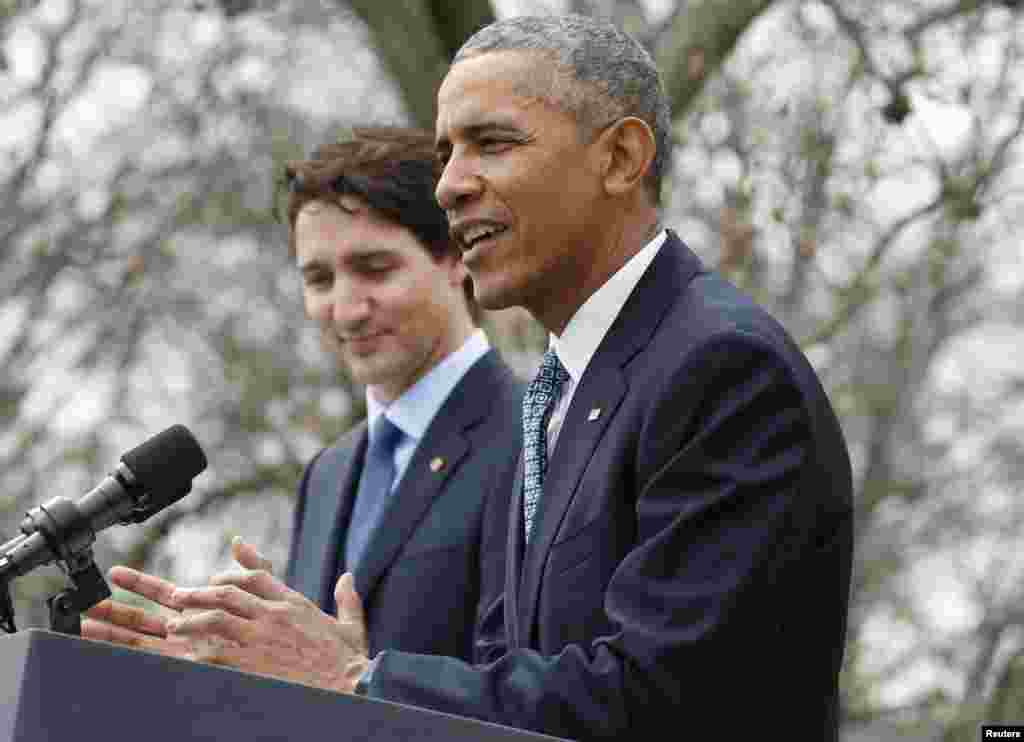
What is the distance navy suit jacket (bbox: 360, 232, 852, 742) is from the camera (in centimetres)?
353

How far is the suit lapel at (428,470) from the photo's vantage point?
4984 millimetres

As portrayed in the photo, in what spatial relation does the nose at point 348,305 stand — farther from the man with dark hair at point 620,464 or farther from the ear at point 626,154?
the ear at point 626,154

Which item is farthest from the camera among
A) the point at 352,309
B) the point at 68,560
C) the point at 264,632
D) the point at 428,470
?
the point at 352,309

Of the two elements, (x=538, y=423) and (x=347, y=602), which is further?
(x=347, y=602)

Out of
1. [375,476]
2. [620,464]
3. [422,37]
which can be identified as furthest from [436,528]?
[422,37]

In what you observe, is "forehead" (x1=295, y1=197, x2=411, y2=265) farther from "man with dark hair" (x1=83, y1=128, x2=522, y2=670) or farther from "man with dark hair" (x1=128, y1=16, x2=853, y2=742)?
"man with dark hair" (x1=128, y1=16, x2=853, y2=742)

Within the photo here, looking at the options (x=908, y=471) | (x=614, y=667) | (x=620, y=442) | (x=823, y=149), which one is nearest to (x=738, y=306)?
(x=620, y=442)

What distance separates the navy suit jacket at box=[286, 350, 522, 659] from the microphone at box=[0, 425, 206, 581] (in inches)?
36.5

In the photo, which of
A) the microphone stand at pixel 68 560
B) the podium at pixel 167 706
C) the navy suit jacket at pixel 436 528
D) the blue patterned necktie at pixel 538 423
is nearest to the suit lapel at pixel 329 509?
the navy suit jacket at pixel 436 528

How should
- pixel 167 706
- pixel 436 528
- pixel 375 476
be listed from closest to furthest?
pixel 167 706
pixel 436 528
pixel 375 476

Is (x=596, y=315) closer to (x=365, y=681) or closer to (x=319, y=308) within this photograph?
(x=365, y=681)

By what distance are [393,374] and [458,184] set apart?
1.25 metres

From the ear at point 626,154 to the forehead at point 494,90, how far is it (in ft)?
0.48

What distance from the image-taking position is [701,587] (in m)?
3.54
